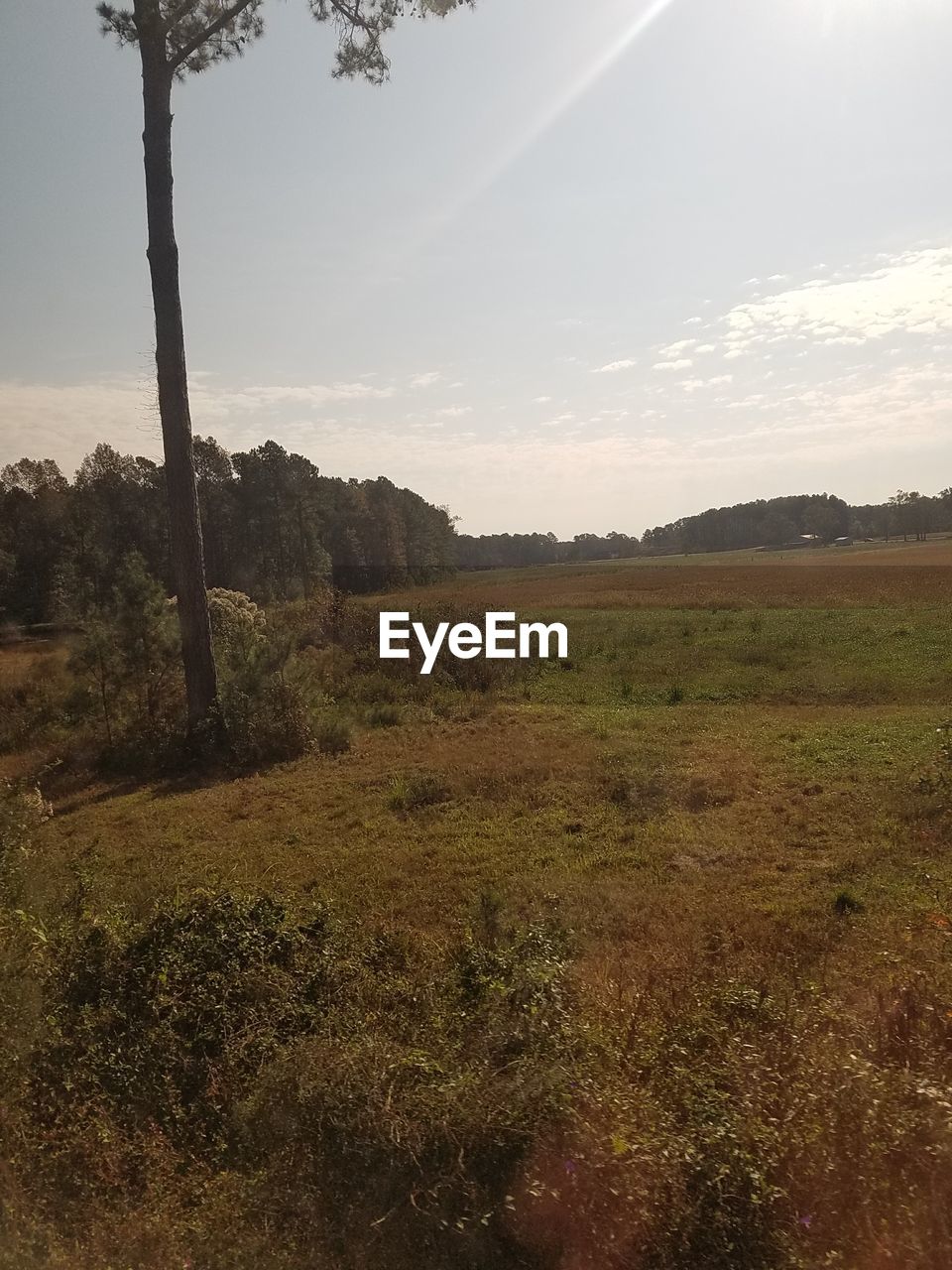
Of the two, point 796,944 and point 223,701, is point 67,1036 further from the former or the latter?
point 223,701

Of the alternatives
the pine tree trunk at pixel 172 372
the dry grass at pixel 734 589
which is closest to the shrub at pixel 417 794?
the pine tree trunk at pixel 172 372

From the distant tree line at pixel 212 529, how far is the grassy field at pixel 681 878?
2432 cm

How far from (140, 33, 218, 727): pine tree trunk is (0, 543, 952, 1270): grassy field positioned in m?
2.29

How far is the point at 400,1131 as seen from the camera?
2.64 m

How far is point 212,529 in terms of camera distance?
47.8m

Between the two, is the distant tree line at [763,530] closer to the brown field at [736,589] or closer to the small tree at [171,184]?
the brown field at [736,589]

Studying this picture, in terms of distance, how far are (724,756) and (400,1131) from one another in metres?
8.43

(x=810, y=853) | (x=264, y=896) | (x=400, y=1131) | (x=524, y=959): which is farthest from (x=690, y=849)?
(x=400, y=1131)

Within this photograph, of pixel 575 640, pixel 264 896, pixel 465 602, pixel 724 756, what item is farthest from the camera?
pixel 575 640

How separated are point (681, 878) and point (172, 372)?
29.6 feet

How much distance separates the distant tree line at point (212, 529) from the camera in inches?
1604

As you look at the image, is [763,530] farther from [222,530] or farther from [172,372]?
[172,372]

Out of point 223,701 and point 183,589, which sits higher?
point 183,589

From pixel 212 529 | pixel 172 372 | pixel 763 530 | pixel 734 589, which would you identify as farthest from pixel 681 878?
pixel 763 530
